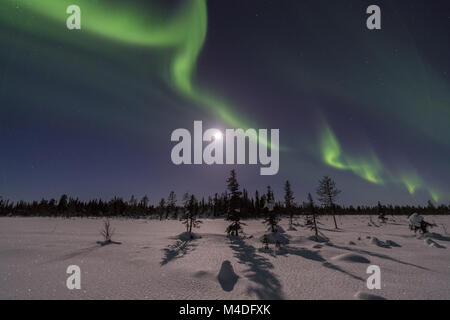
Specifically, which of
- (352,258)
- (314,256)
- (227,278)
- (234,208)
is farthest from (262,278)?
(234,208)

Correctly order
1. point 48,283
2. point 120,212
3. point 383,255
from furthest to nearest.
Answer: point 120,212 → point 383,255 → point 48,283

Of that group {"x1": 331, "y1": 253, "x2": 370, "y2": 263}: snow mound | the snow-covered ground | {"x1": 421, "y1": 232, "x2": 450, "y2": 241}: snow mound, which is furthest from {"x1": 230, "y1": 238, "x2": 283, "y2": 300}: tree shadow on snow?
{"x1": 421, "y1": 232, "x2": 450, "y2": 241}: snow mound

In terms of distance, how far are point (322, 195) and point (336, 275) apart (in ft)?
107

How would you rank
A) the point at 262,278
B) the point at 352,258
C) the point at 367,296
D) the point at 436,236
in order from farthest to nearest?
the point at 436,236 → the point at 352,258 → the point at 262,278 → the point at 367,296

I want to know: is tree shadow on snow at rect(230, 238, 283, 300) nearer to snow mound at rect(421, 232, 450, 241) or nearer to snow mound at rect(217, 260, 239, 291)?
snow mound at rect(217, 260, 239, 291)

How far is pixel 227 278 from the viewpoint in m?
13.0

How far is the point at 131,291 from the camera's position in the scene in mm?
11141

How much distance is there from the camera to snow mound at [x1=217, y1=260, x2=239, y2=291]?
12059 millimetres

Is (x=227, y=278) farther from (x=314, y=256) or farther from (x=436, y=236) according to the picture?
(x=436, y=236)

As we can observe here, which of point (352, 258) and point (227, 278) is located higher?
point (227, 278)

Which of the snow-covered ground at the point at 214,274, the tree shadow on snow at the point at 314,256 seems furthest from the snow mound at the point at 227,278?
the tree shadow on snow at the point at 314,256

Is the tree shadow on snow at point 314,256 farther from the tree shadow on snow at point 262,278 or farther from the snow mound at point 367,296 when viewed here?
the tree shadow on snow at point 262,278
